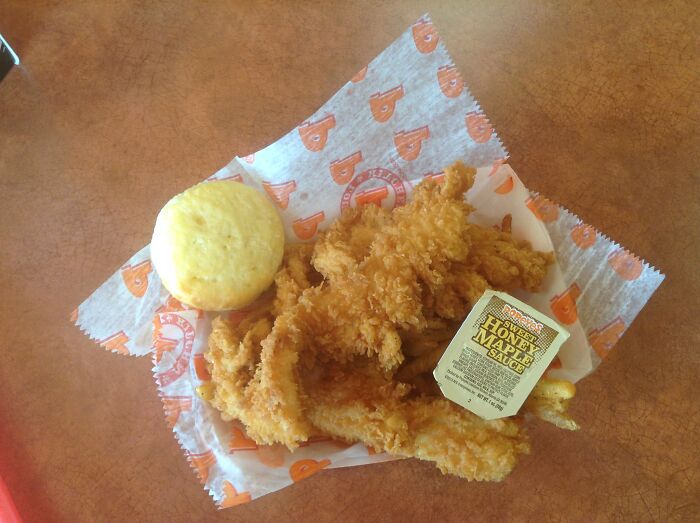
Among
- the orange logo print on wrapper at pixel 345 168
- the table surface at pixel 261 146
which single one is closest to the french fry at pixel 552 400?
the table surface at pixel 261 146

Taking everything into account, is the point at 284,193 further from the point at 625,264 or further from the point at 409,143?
the point at 625,264

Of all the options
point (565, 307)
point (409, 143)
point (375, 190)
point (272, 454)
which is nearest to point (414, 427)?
point (272, 454)

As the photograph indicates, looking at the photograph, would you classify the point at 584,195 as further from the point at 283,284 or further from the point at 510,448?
the point at 283,284

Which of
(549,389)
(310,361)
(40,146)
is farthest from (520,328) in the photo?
(40,146)

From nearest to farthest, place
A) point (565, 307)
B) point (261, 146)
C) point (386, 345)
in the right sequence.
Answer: point (386, 345)
point (565, 307)
point (261, 146)

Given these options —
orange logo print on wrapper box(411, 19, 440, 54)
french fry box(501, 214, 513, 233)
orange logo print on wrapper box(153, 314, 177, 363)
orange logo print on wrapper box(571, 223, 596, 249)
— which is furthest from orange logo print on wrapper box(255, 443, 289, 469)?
orange logo print on wrapper box(411, 19, 440, 54)

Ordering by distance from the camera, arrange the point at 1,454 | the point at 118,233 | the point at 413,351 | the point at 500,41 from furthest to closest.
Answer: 1. the point at 500,41
2. the point at 118,233
3. the point at 1,454
4. the point at 413,351

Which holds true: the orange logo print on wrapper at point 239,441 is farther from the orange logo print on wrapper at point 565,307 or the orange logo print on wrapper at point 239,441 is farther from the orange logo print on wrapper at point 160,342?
the orange logo print on wrapper at point 565,307
